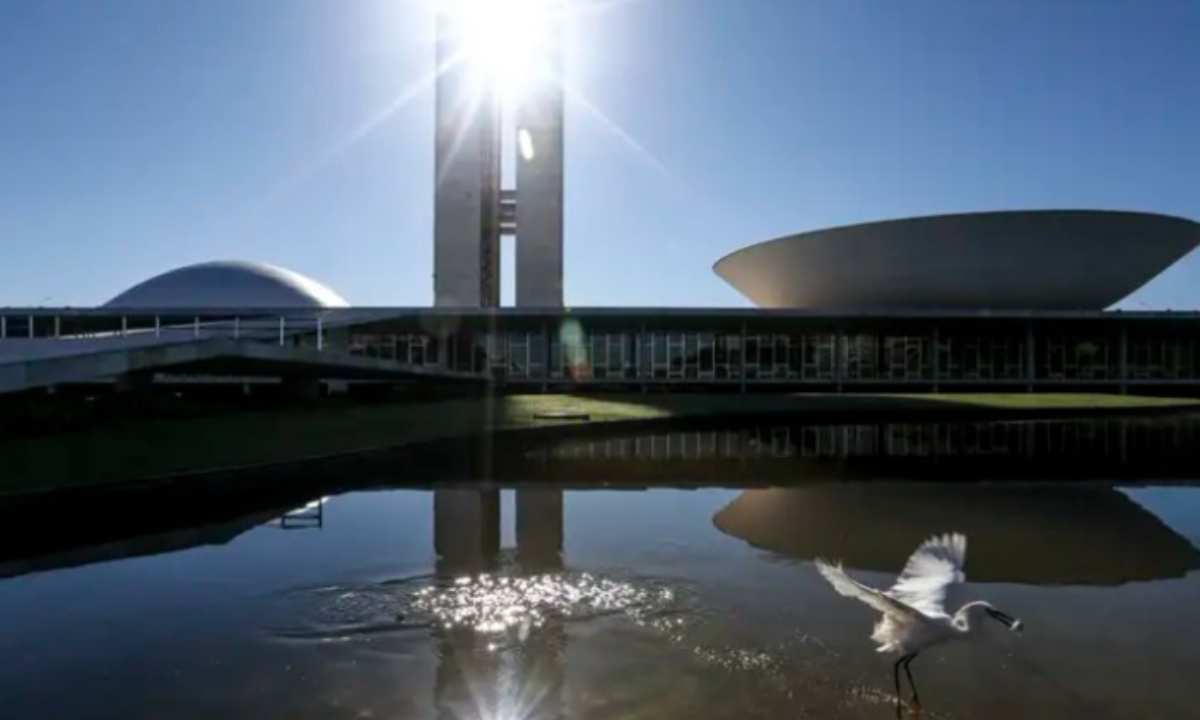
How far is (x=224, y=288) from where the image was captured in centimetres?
5947

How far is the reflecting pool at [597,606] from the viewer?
455 centimetres

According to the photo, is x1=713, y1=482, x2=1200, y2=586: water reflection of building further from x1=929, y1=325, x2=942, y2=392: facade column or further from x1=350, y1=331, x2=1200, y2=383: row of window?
x1=929, y1=325, x2=942, y2=392: facade column

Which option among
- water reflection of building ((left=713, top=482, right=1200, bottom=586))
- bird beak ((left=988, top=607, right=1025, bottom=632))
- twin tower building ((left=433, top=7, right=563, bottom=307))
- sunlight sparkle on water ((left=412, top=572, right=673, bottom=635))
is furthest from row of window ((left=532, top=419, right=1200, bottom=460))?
twin tower building ((left=433, top=7, right=563, bottom=307))

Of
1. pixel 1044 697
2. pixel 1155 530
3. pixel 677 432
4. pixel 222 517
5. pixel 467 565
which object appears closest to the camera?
pixel 1044 697

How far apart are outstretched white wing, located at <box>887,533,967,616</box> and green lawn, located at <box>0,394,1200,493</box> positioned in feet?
32.6

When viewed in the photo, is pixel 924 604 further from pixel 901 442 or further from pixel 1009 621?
pixel 901 442

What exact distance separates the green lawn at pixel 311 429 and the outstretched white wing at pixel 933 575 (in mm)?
9937

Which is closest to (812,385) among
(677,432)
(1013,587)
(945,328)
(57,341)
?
(945,328)

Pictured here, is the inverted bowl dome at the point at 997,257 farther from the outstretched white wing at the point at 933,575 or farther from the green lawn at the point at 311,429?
the outstretched white wing at the point at 933,575

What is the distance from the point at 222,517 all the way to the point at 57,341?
8.68 metres

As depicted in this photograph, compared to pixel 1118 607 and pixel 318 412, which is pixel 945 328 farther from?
→ pixel 1118 607

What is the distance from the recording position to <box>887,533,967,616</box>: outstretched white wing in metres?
3.93

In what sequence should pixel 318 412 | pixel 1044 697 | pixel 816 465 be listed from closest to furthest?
pixel 1044 697, pixel 816 465, pixel 318 412

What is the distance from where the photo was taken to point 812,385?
4272cm
